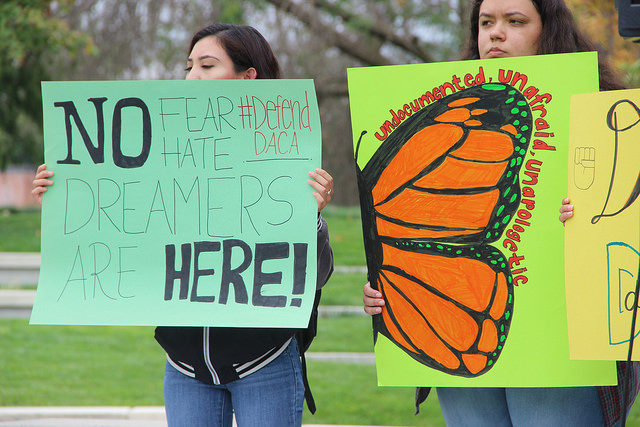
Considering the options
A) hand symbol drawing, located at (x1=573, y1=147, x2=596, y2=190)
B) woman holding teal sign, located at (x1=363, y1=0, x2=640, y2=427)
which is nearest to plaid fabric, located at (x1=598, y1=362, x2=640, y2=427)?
woman holding teal sign, located at (x1=363, y1=0, x2=640, y2=427)

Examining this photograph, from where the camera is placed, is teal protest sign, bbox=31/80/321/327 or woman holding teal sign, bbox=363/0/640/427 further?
teal protest sign, bbox=31/80/321/327

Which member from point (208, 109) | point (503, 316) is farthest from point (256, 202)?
point (503, 316)

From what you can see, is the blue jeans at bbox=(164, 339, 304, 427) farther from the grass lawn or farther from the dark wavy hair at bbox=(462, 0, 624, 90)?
the grass lawn

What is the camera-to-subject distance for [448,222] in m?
2.15

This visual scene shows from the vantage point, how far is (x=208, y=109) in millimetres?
2283

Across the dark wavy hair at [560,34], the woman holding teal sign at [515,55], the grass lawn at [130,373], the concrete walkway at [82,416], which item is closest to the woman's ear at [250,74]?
the woman holding teal sign at [515,55]

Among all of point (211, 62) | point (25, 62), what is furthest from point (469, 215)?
point (25, 62)

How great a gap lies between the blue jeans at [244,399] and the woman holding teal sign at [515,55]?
324 millimetres

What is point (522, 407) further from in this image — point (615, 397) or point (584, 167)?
point (584, 167)

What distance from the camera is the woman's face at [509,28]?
217 centimetres

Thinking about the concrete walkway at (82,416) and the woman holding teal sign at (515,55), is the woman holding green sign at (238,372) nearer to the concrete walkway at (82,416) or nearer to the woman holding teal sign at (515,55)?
the woman holding teal sign at (515,55)

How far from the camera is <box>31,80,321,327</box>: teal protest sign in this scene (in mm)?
2178

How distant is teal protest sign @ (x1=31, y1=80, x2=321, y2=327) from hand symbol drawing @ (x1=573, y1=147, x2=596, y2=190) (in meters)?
0.72

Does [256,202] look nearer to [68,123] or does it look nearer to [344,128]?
[68,123]
